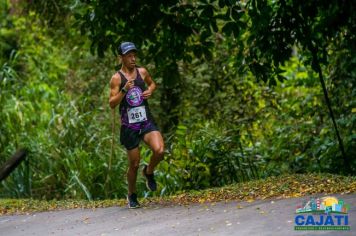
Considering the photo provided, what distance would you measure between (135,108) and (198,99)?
575 cm

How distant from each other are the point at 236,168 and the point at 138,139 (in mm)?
3571

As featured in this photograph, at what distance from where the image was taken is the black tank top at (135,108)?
26.1 feet

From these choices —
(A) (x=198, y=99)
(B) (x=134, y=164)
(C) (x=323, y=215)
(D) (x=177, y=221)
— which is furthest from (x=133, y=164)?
(A) (x=198, y=99)

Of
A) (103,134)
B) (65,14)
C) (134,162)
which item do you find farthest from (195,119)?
(134,162)

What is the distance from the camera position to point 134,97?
796cm

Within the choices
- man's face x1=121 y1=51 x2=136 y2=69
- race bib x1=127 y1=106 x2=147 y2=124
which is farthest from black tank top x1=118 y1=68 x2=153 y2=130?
man's face x1=121 y1=51 x2=136 y2=69

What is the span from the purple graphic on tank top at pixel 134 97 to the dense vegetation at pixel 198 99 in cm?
153

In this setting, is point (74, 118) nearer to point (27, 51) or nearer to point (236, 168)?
point (236, 168)

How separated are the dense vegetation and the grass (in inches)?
61.1

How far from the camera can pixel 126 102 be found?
313 inches

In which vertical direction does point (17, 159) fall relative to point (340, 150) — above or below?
above

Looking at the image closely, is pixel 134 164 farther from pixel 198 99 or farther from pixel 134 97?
pixel 198 99

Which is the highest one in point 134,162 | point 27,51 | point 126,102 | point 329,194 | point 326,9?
point 27,51

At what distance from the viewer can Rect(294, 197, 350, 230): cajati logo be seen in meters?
5.73
